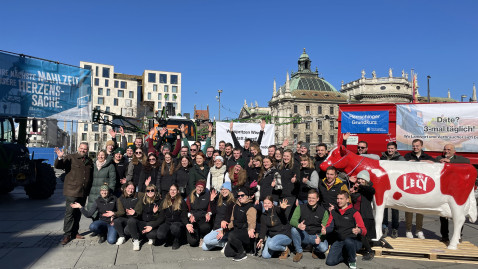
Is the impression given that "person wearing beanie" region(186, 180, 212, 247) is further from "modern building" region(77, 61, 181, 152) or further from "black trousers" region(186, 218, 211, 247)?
"modern building" region(77, 61, 181, 152)

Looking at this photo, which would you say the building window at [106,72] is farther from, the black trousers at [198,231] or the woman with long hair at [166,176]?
the black trousers at [198,231]

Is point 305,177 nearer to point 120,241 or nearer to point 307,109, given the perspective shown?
point 120,241

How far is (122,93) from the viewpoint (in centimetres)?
8181

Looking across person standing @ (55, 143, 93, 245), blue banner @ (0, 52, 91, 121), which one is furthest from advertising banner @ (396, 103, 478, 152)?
blue banner @ (0, 52, 91, 121)

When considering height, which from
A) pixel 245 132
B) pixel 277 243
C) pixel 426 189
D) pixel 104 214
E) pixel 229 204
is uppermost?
pixel 245 132

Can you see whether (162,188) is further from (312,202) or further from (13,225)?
(13,225)

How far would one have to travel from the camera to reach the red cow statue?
19.7 feet

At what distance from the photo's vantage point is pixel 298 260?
5.83 metres

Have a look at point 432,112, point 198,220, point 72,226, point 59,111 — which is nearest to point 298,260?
point 198,220

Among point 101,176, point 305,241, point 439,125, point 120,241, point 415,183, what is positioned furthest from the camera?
point 439,125

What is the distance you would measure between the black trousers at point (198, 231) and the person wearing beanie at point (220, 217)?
0.50 feet

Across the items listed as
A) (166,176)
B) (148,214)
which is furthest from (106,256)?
(166,176)

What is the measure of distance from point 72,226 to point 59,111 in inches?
237

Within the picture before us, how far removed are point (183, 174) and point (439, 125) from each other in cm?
835
